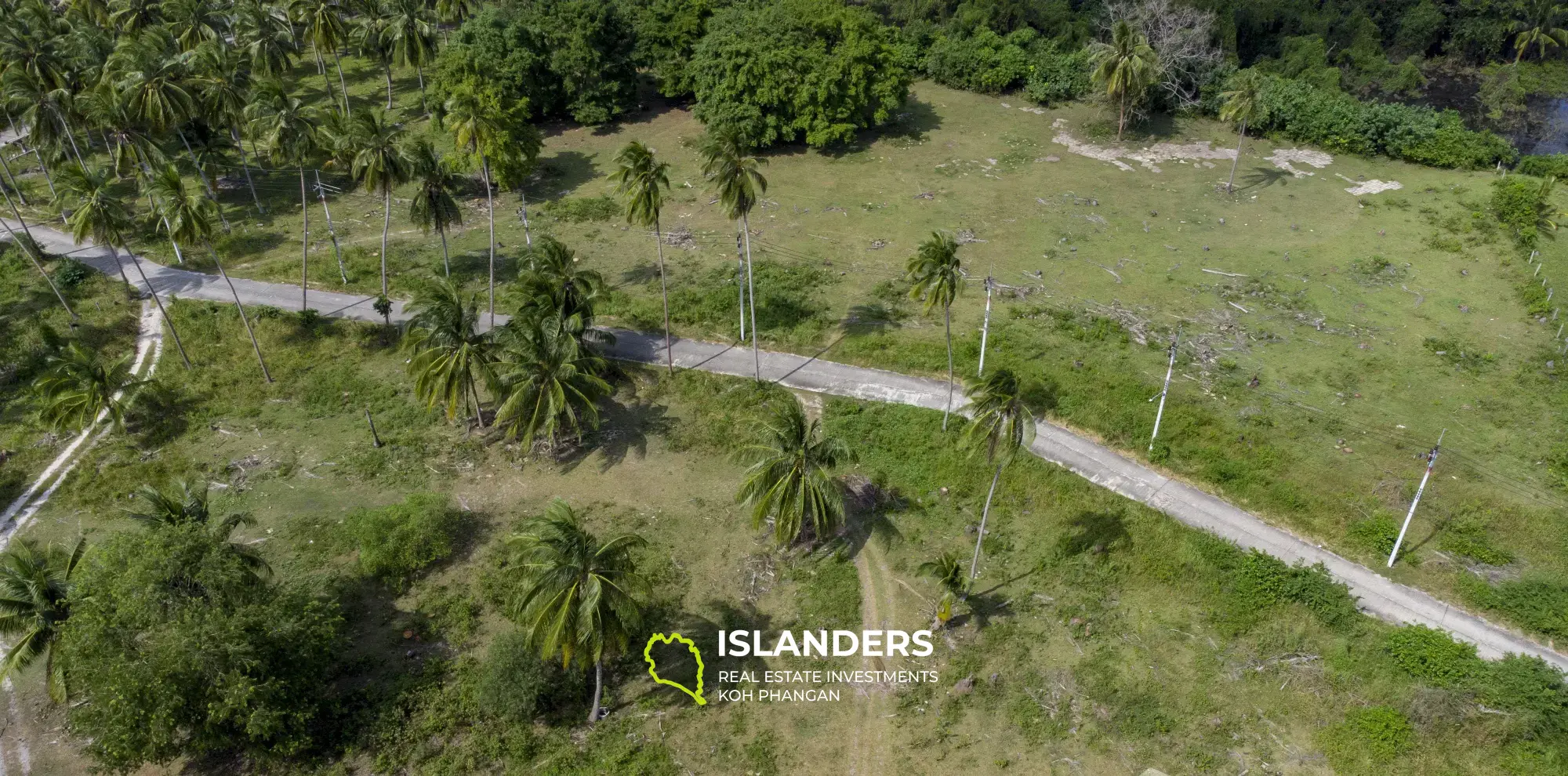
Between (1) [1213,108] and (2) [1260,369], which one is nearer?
(2) [1260,369]

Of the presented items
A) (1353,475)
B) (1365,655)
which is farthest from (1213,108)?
(1365,655)

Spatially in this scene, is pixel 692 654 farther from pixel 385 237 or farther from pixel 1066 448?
pixel 385 237

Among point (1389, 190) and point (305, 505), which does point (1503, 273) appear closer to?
point (1389, 190)

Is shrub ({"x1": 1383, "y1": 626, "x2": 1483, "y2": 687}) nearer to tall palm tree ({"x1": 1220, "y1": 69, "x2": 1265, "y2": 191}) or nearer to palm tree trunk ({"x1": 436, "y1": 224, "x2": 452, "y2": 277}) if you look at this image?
tall palm tree ({"x1": 1220, "y1": 69, "x2": 1265, "y2": 191})

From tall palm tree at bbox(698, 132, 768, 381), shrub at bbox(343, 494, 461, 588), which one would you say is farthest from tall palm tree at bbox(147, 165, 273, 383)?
tall palm tree at bbox(698, 132, 768, 381)

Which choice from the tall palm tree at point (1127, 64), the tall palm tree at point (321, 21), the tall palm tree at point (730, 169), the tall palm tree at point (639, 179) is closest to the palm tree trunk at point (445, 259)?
the tall palm tree at point (639, 179)
